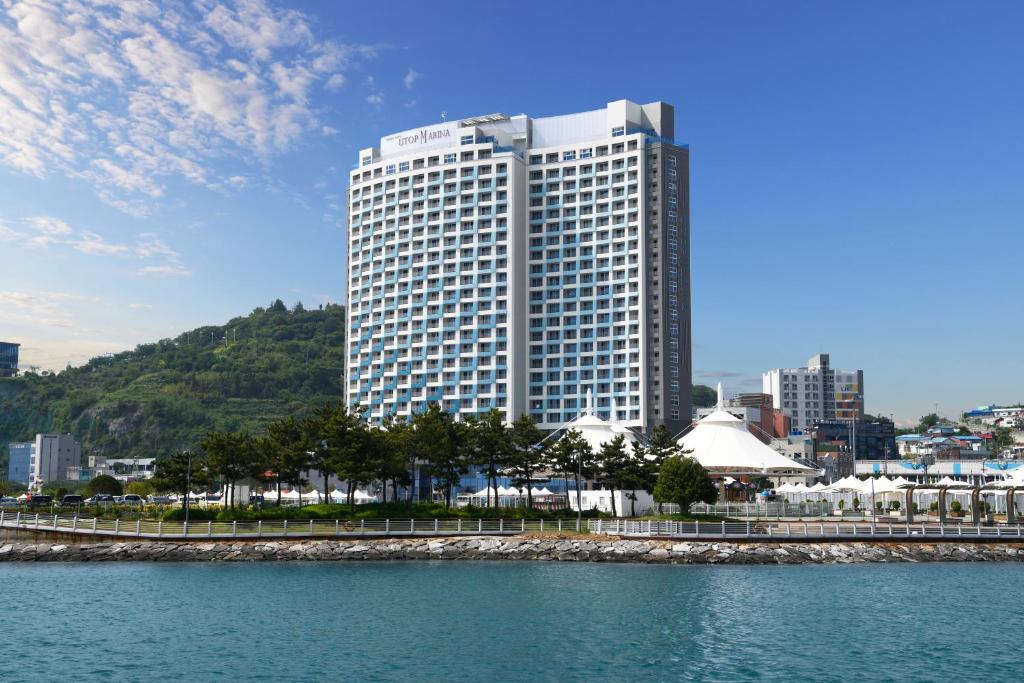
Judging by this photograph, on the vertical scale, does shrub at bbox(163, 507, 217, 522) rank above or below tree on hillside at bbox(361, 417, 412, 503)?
below

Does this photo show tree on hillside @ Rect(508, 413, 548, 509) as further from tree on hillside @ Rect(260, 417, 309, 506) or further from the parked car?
the parked car

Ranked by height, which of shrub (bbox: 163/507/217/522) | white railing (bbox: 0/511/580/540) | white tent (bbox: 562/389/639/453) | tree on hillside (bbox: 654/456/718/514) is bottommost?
white railing (bbox: 0/511/580/540)

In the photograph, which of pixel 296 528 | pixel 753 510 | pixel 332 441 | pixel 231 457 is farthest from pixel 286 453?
pixel 753 510

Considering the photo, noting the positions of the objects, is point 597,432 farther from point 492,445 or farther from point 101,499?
point 101,499

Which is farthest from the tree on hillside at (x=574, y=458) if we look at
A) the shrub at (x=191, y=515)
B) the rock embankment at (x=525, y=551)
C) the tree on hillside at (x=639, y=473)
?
the shrub at (x=191, y=515)

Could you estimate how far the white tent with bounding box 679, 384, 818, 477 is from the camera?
271 ft

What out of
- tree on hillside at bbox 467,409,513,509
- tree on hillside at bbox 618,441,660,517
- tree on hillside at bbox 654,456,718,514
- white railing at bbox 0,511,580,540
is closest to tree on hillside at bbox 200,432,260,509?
white railing at bbox 0,511,580,540

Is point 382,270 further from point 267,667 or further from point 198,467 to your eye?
Answer: point 267,667

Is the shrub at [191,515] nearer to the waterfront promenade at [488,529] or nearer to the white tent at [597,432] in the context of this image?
the waterfront promenade at [488,529]

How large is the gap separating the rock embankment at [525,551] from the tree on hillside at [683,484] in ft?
24.5

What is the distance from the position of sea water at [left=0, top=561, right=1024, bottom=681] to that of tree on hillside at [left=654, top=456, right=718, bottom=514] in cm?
1163

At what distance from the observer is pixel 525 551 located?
244ft

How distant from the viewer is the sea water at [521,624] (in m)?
37.8

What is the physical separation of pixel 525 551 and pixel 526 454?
Answer: 17673 mm
